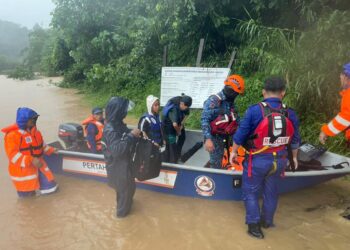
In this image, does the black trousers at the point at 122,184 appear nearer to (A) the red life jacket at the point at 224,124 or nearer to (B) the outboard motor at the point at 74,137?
(A) the red life jacket at the point at 224,124

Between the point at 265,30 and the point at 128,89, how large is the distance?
5704 millimetres

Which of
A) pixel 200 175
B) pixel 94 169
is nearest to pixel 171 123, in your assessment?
pixel 200 175

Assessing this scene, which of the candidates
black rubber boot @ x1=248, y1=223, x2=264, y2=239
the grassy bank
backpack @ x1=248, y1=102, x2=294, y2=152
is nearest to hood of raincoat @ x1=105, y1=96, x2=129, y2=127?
backpack @ x1=248, y1=102, x2=294, y2=152

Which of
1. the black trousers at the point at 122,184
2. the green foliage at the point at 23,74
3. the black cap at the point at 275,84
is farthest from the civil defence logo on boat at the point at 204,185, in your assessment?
the green foliage at the point at 23,74

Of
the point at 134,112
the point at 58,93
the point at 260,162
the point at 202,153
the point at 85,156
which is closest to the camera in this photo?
the point at 260,162

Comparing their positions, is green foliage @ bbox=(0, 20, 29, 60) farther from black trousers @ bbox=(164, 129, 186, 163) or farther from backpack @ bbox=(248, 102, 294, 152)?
backpack @ bbox=(248, 102, 294, 152)

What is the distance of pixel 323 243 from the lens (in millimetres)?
3877

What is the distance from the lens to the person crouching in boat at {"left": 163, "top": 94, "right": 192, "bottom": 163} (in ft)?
17.7

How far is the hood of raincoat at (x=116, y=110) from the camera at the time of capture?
422 cm

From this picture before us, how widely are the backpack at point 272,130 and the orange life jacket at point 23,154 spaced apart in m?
3.01

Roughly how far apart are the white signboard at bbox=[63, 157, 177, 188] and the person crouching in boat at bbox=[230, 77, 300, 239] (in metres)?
1.29

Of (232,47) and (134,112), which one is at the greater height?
(232,47)

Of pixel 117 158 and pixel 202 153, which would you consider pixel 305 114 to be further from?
pixel 117 158

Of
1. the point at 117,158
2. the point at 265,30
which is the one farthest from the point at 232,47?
the point at 117,158
